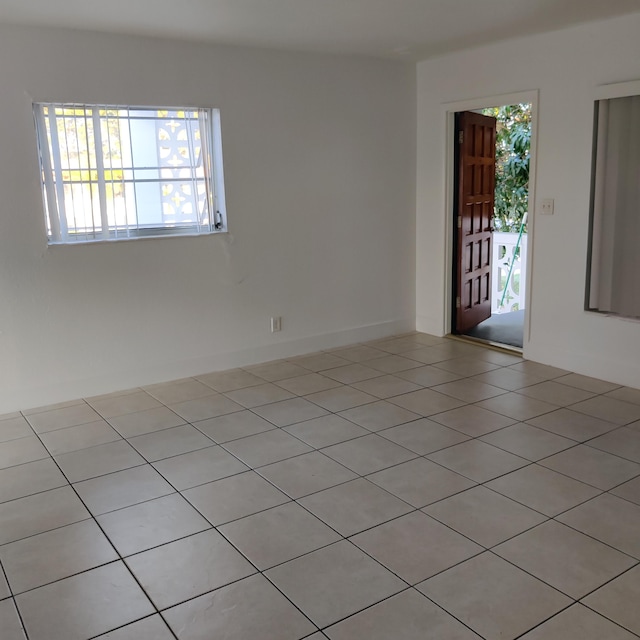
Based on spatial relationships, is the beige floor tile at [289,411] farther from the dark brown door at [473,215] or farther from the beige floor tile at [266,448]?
the dark brown door at [473,215]

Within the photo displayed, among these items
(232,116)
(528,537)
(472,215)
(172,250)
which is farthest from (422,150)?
(528,537)

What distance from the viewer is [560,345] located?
4648 millimetres

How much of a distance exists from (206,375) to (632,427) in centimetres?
286

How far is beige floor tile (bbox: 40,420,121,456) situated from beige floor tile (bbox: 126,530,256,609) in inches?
48.6

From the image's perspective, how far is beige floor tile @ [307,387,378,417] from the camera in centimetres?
405

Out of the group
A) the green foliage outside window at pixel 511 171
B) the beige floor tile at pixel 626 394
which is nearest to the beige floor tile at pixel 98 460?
the beige floor tile at pixel 626 394

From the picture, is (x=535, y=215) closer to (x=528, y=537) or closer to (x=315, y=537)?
(x=528, y=537)

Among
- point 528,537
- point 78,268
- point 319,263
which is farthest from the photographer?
point 319,263

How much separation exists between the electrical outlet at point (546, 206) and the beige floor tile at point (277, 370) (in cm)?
208

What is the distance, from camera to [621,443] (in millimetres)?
3377

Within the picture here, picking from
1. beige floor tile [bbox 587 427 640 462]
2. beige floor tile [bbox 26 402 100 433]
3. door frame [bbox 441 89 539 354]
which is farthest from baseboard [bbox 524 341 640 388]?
beige floor tile [bbox 26 402 100 433]

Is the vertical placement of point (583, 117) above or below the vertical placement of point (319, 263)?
above

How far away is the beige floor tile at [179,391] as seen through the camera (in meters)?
4.27

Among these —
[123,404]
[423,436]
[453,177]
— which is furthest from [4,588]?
[453,177]
